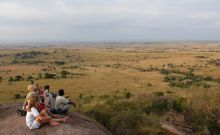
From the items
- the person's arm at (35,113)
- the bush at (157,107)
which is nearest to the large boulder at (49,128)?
the person's arm at (35,113)

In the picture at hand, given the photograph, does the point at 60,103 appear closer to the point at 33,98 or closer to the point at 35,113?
the point at 35,113

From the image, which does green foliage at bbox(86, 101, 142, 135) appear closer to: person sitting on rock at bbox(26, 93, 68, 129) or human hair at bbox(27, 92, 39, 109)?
person sitting on rock at bbox(26, 93, 68, 129)

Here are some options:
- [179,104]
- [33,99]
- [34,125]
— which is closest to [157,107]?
[179,104]

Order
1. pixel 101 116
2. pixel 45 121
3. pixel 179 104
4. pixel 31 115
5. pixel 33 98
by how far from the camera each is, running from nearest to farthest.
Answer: pixel 33 98 → pixel 31 115 → pixel 45 121 → pixel 101 116 → pixel 179 104

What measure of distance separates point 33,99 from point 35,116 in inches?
25.5

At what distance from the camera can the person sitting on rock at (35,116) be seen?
12422 mm

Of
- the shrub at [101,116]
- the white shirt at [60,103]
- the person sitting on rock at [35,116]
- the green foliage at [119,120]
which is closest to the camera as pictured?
the person sitting on rock at [35,116]

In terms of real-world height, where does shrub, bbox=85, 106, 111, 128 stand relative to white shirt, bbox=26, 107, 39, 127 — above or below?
below

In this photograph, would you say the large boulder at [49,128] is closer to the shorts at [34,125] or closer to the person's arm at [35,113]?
the shorts at [34,125]

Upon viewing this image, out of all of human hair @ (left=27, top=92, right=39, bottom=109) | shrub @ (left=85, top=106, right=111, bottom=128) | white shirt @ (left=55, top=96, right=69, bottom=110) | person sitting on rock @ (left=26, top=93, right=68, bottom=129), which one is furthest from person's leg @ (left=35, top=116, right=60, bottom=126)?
shrub @ (left=85, top=106, right=111, bottom=128)

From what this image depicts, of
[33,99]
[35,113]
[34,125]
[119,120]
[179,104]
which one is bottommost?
[179,104]

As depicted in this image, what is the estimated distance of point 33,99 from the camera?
12.3 metres

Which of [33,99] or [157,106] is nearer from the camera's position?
[33,99]

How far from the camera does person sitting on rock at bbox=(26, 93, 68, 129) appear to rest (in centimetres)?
1242
